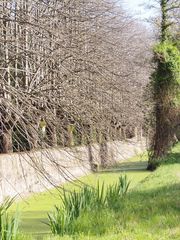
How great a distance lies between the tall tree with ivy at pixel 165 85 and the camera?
1883 cm

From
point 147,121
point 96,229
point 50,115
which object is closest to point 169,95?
point 147,121

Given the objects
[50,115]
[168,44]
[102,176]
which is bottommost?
[102,176]

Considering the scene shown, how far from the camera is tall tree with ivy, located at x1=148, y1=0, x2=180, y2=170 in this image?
18828 mm

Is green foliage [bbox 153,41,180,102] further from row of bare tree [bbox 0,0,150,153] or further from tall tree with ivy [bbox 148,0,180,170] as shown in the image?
row of bare tree [bbox 0,0,150,153]

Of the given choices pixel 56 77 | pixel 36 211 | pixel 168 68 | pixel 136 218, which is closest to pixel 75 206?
pixel 136 218

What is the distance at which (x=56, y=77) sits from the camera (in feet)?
24.8

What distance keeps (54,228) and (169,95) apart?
12.6m

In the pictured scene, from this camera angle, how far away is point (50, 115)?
5.41 m


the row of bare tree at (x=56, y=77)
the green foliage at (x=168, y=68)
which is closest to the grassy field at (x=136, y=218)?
the row of bare tree at (x=56, y=77)

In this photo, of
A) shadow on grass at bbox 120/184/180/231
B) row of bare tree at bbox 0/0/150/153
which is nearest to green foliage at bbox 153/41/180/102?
row of bare tree at bbox 0/0/150/153

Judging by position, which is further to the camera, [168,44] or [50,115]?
[168,44]

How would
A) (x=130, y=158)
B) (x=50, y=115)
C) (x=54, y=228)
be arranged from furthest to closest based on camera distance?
(x=130, y=158) < (x=54, y=228) < (x=50, y=115)

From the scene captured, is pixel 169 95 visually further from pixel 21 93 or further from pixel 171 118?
pixel 21 93

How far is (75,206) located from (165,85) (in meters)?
11.9
